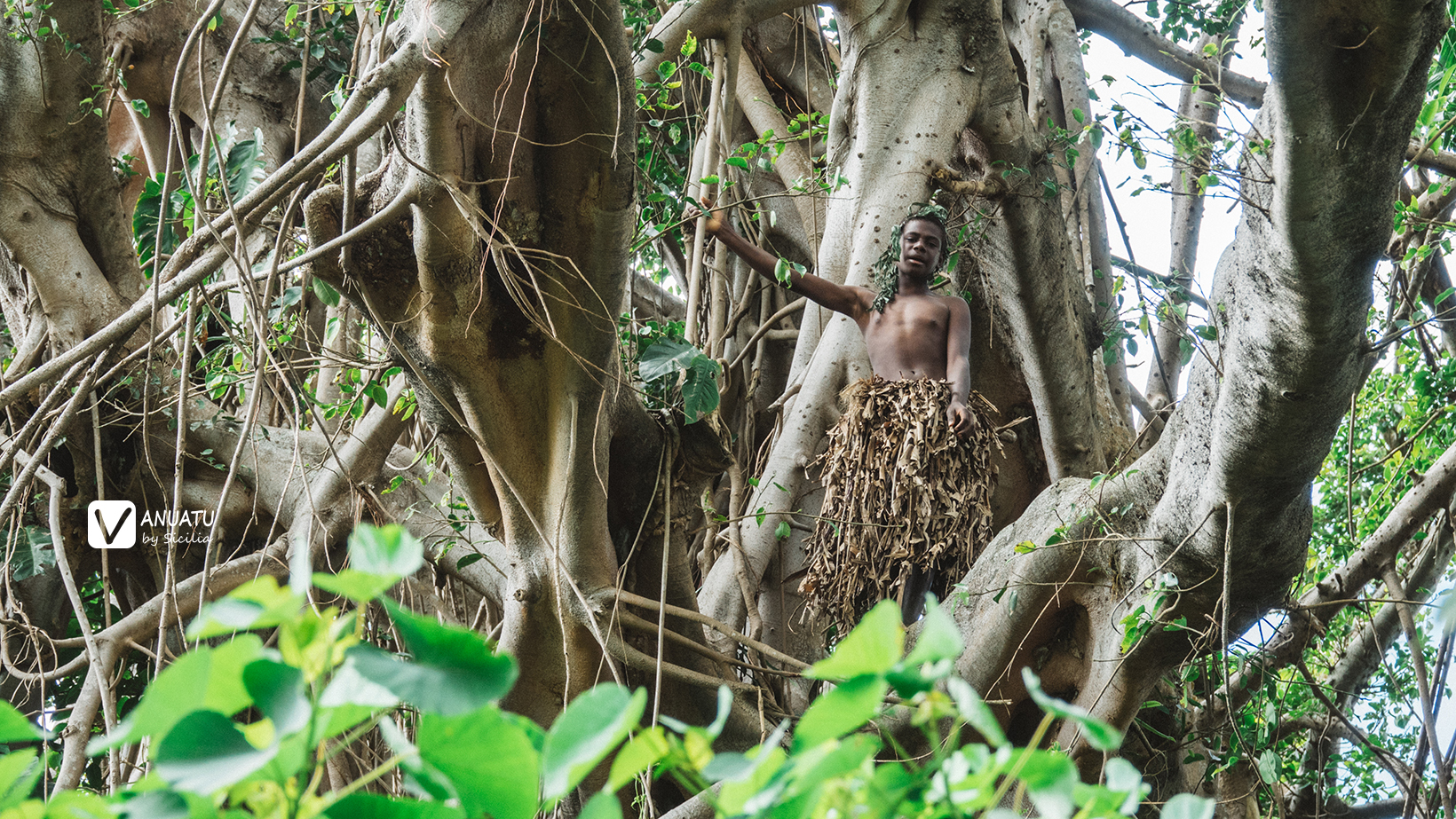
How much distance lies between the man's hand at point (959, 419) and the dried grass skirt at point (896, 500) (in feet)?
0.06

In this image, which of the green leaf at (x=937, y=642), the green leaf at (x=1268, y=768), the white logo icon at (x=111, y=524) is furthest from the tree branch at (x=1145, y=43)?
the green leaf at (x=937, y=642)

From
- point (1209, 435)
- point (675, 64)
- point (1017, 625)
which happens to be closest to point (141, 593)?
point (675, 64)

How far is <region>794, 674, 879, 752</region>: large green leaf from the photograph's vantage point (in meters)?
0.45

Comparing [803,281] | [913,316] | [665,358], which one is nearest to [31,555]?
[665,358]

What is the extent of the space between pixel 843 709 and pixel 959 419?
9.74 ft

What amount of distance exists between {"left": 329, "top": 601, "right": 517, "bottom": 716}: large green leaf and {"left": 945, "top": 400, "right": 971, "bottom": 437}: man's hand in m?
3.01

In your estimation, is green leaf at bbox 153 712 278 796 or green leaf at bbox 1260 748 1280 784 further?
green leaf at bbox 1260 748 1280 784

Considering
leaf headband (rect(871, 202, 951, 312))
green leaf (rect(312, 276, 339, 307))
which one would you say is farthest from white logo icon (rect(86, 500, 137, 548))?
leaf headband (rect(871, 202, 951, 312))

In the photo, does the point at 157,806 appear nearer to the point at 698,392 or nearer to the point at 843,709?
the point at 843,709

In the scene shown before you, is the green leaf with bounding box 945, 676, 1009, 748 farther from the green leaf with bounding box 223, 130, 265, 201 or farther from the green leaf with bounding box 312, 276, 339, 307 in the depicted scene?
the green leaf with bounding box 223, 130, 265, 201

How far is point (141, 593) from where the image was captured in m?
3.96

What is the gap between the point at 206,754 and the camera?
16.8 inches

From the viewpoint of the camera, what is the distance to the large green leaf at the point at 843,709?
449mm

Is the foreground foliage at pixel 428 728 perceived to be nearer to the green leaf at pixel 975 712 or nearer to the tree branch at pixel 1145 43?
the green leaf at pixel 975 712
